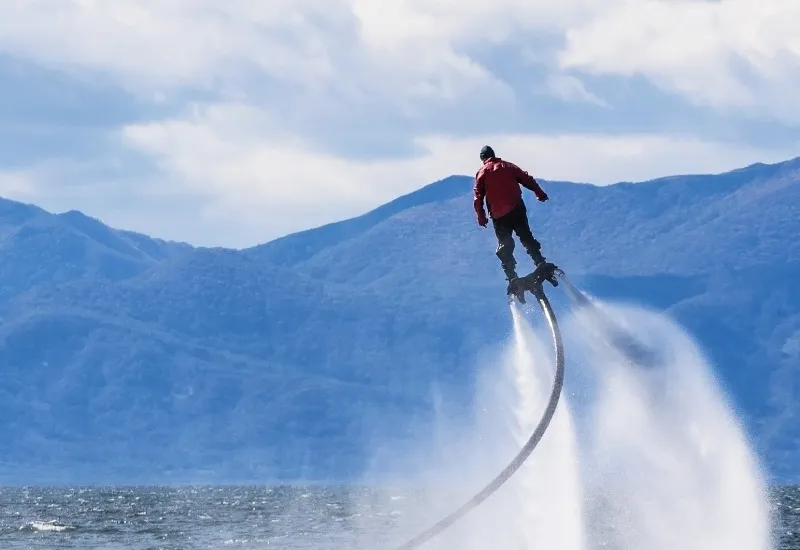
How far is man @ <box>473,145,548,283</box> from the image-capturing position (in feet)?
81.4

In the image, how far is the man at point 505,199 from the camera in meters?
24.8

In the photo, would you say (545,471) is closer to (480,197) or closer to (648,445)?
(648,445)

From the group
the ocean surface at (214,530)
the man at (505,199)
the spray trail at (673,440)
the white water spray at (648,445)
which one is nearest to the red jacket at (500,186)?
the man at (505,199)

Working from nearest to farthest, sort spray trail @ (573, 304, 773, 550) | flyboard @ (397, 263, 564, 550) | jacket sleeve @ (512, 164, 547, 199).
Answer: flyboard @ (397, 263, 564, 550)
jacket sleeve @ (512, 164, 547, 199)
spray trail @ (573, 304, 773, 550)

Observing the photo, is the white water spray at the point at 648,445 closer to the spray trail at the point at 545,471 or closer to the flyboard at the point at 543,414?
the spray trail at the point at 545,471

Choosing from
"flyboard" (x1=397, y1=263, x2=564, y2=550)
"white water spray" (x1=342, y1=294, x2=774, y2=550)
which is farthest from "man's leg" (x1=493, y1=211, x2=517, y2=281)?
"white water spray" (x1=342, y1=294, x2=774, y2=550)

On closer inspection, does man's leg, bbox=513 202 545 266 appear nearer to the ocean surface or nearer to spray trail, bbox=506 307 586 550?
spray trail, bbox=506 307 586 550

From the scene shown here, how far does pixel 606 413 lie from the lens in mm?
32250

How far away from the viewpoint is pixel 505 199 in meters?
25.0

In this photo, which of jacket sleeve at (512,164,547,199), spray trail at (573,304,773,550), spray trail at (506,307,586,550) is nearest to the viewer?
jacket sleeve at (512,164,547,199)

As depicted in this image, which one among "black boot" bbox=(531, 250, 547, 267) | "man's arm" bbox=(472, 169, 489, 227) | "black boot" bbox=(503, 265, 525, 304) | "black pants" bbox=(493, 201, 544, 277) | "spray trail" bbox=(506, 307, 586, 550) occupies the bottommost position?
"spray trail" bbox=(506, 307, 586, 550)

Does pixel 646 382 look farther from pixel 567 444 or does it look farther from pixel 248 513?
pixel 248 513

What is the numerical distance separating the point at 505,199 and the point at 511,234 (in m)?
0.64

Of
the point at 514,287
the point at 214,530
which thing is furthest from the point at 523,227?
the point at 214,530
